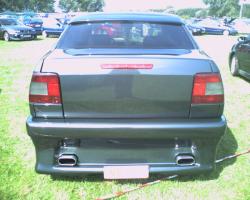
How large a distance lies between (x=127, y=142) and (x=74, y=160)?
0.49 m

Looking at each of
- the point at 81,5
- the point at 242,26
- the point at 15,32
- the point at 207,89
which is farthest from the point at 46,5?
the point at 207,89

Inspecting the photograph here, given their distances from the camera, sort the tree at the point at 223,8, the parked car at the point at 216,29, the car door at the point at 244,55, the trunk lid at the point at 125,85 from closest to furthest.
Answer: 1. the trunk lid at the point at 125,85
2. the car door at the point at 244,55
3. the parked car at the point at 216,29
4. the tree at the point at 223,8

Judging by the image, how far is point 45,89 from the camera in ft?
9.60

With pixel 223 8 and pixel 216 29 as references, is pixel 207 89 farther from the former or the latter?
pixel 223 8

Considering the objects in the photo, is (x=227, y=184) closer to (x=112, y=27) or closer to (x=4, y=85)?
(x=112, y=27)

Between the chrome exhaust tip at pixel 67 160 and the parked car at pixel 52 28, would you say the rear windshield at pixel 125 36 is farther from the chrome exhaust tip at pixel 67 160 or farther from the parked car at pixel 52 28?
the parked car at pixel 52 28

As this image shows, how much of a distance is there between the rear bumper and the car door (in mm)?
5080

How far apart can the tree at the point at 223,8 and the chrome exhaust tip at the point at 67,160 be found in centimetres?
8546

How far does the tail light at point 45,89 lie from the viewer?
2.88 m

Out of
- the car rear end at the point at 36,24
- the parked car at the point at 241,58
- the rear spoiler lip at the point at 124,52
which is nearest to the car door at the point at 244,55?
the parked car at the point at 241,58

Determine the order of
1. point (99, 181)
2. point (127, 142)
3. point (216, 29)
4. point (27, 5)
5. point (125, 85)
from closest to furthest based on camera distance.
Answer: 1. point (125, 85)
2. point (127, 142)
3. point (99, 181)
4. point (216, 29)
5. point (27, 5)

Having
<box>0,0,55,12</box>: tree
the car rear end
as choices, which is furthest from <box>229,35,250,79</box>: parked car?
<box>0,0,55,12</box>: tree

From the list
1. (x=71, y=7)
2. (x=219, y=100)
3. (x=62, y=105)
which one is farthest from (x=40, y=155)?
(x=71, y=7)

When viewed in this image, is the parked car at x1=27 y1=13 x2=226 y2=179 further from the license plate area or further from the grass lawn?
the grass lawn
